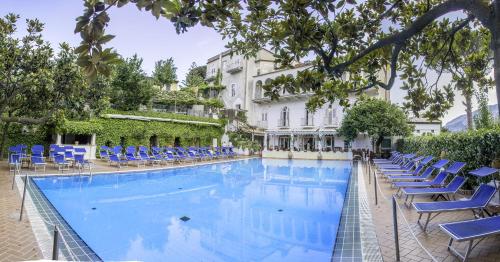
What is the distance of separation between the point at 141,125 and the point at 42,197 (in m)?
16.3

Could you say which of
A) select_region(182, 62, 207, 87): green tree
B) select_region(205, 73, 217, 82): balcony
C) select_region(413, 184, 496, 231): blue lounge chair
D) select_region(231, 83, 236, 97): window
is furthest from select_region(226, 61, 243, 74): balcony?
select_region(413, 184, 496, 231): blue lounge chair

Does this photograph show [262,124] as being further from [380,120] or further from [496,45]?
[496,45]

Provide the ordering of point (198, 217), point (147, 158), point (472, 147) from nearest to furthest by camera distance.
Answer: point (198, 217) < point (472, 147) < point (147, 158)

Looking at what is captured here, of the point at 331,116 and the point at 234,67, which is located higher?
the point at 234,67

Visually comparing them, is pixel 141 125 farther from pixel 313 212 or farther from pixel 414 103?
pixel 414 103

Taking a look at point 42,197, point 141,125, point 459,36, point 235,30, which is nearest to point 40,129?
point 141,125

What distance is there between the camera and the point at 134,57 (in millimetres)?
24766

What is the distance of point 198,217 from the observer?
25.1ft

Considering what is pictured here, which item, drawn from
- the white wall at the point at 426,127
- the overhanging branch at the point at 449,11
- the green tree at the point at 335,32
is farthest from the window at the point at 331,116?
the overhanging branch at the point at 449,11

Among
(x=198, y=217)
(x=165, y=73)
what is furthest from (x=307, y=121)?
(x=198, y=217)

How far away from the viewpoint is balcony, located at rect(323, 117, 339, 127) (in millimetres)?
31536

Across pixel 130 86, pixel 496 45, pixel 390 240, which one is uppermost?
pixel 130 86

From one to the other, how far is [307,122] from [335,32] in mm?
30622

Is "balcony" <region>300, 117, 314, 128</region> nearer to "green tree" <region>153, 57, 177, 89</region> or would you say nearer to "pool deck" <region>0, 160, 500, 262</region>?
"green tree" <region>153, 57, 177, 89</region>
